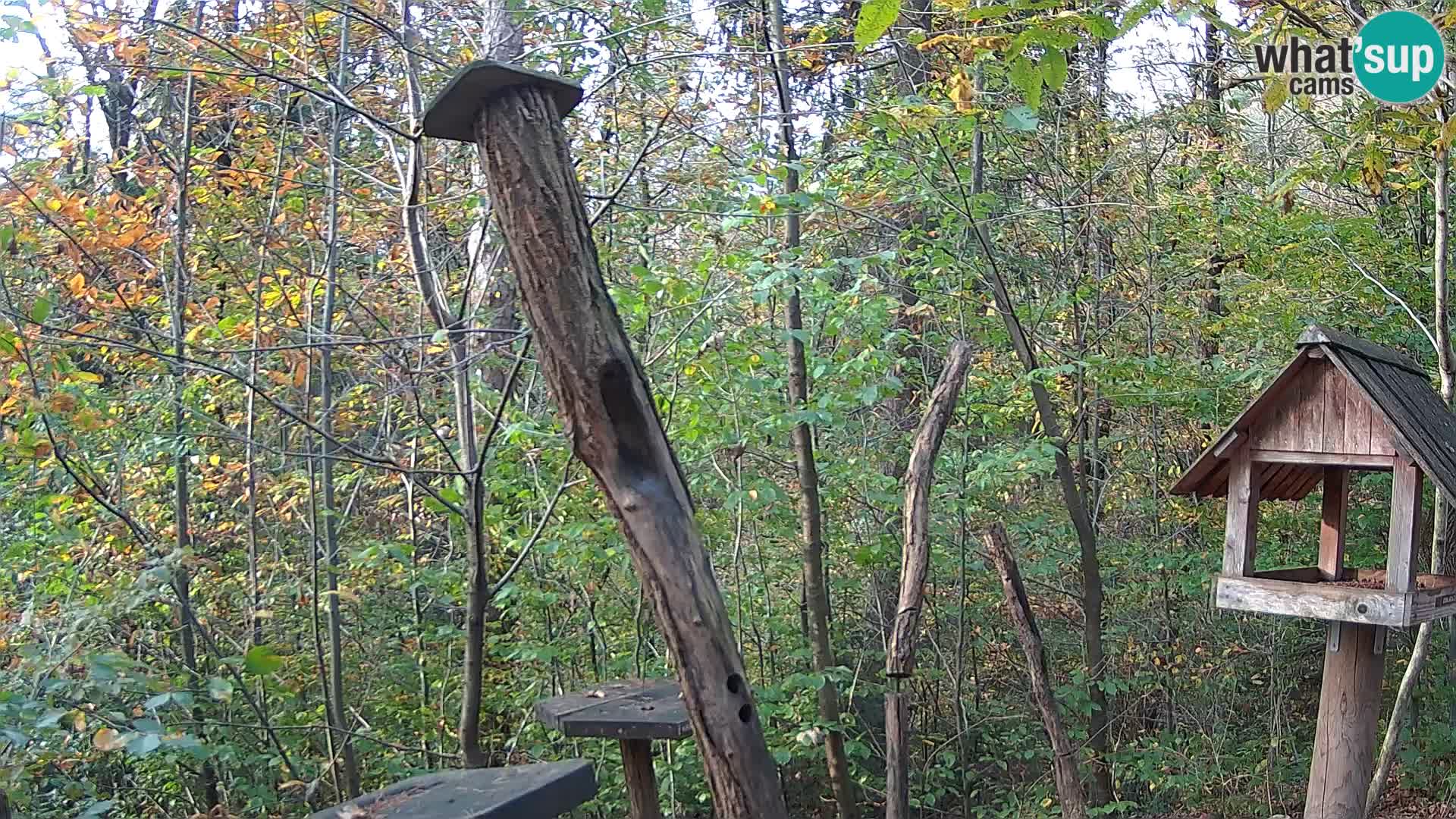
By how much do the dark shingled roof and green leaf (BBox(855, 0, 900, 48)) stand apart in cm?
223

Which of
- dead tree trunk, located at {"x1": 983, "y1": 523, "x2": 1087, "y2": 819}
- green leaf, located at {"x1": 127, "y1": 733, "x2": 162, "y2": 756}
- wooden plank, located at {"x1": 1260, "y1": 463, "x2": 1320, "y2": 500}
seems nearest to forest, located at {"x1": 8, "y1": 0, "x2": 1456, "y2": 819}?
dead tree trunk, located at {"x1": 983, "y1": 523, "x2": 1087, "y2": 819}

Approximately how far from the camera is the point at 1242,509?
3.64 m

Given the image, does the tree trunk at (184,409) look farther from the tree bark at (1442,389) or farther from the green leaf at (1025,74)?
the tree bark at (1442,389)

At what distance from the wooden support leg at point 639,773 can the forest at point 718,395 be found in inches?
1.6

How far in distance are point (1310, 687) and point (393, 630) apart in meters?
5.38

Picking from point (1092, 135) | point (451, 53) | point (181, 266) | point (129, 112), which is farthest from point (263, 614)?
point (1092, 135)

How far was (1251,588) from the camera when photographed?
3.52 m

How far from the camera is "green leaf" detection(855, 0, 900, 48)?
5.37 feet

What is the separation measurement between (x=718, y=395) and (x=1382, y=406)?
269 cm

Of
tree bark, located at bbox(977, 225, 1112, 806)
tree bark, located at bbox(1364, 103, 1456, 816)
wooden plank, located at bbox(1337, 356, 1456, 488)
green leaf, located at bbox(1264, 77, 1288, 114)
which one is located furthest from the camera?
tree bark, located at bbox(977, 225, 1112, 806)

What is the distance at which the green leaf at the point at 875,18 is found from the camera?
1.64 metres

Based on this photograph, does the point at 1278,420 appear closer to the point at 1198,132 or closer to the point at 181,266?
the point at 1198,132

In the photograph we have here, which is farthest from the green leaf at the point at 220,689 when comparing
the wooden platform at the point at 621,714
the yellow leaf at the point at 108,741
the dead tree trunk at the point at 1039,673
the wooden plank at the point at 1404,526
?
the wooden plank at the point at 1404,526

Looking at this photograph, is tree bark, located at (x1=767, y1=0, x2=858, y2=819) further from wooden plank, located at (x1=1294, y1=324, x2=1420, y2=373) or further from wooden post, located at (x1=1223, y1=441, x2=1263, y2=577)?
wooden plank, located at (x1=1294, y1=324, x2=1420, y2=373)
